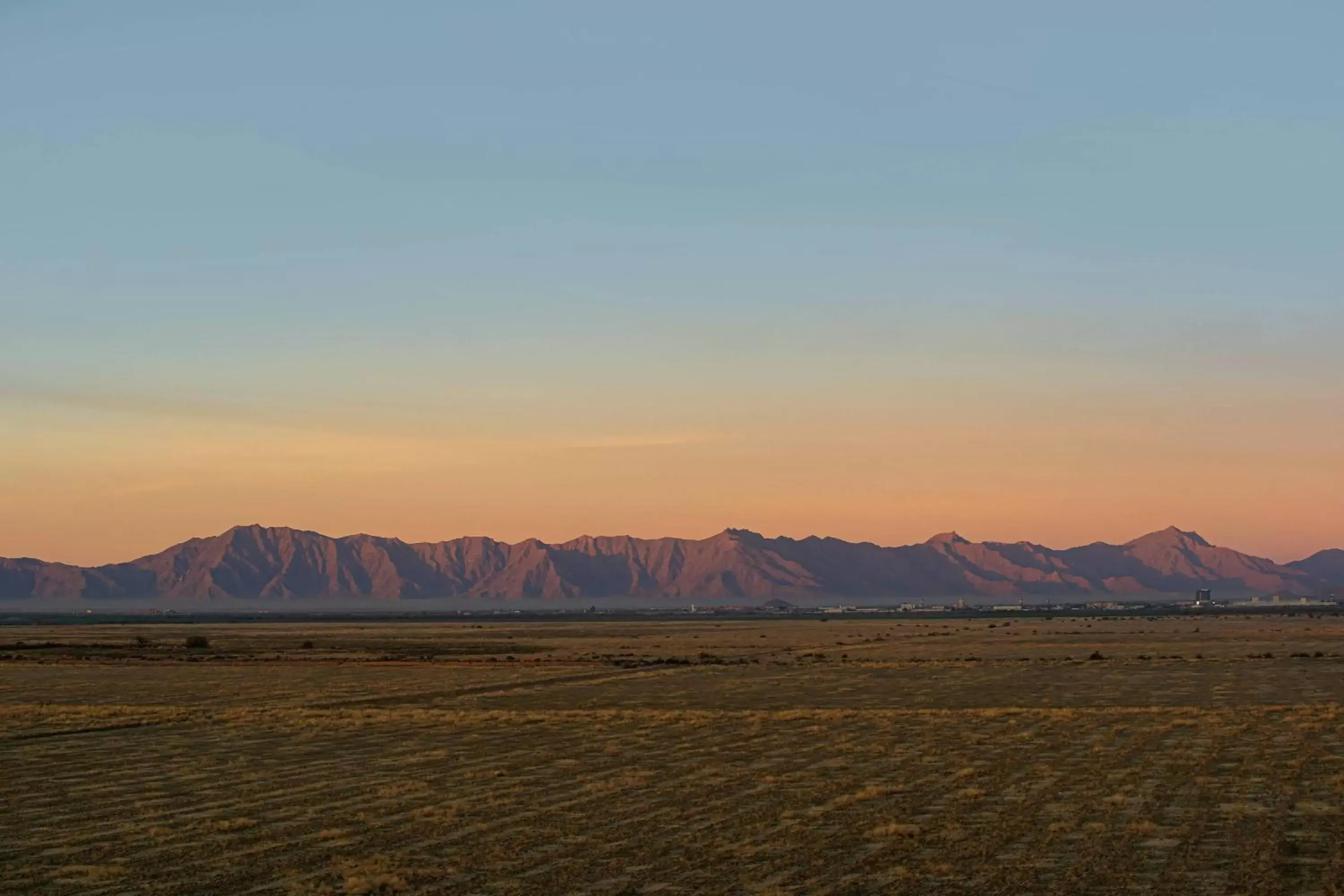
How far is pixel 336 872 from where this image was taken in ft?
55.6

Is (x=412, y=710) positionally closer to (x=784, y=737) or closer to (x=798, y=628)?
(x=784, y=737)

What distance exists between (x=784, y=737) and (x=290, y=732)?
1260cm

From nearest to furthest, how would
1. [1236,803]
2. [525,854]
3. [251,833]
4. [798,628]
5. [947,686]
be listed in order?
[525,854] < [251,833] < [1236,803] < [947,686] < [798,628]

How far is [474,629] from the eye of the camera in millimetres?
162375

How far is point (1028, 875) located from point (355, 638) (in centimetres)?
11727

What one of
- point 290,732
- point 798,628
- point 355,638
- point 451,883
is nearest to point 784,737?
Answer: point 290,732

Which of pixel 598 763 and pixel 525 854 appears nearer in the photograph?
pixel 525 854

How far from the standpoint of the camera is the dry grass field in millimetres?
16766

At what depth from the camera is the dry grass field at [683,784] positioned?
16.8m

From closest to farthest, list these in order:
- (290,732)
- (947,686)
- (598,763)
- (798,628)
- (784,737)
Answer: (598,763), (784,737), (290,732), (947,686), (798,628)

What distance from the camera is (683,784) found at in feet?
81.4

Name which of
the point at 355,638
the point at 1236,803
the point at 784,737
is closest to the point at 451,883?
the point at 1236,803

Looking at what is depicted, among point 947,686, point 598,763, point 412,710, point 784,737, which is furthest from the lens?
A: point 947,686

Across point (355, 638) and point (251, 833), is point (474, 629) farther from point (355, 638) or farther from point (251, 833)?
point (251, 833)
